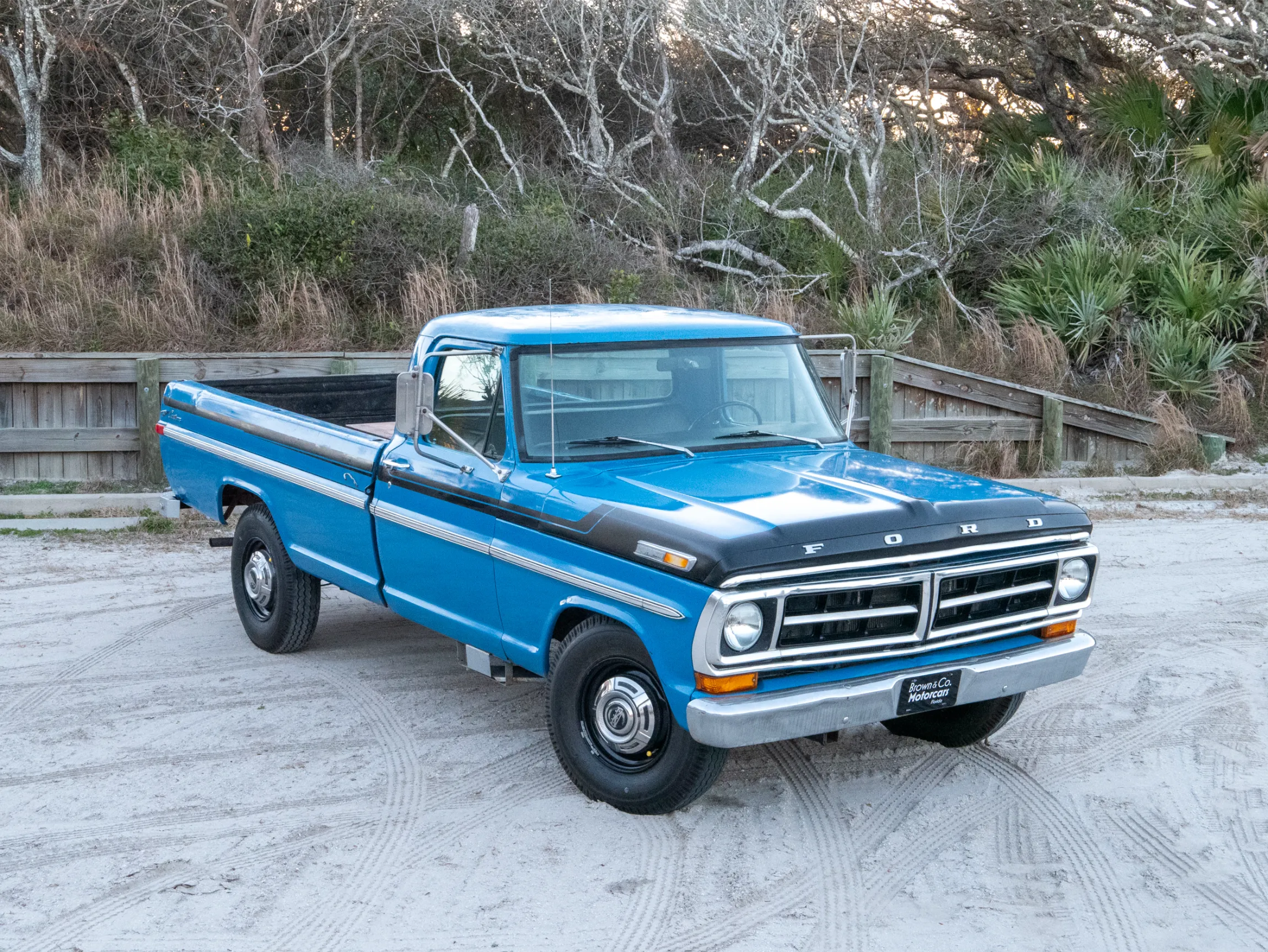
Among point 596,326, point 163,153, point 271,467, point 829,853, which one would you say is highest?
point 163,153

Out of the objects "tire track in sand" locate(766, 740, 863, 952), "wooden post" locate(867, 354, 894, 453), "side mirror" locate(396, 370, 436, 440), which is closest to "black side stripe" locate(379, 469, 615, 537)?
"side mirror" locate(396, 370, 436, 440)

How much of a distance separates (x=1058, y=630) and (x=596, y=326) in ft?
7.76

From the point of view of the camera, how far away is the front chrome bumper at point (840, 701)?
4469 mm

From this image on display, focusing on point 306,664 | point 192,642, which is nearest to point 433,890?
point 306,664

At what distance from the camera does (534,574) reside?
5258 mm

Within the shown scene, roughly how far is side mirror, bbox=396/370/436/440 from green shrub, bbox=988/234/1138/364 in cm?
1094

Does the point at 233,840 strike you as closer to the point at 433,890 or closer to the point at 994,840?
the point at 433,890

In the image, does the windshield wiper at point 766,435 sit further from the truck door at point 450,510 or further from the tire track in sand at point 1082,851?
the tire track in sand at point 1082,851

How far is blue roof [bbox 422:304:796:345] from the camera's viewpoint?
575 cm

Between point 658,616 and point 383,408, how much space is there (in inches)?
176

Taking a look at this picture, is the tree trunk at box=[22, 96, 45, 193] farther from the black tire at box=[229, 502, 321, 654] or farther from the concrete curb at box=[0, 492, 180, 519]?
the black tire at box=[229, 502, 321, 654]

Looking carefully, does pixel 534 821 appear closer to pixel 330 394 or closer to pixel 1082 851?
pixel 1082 851

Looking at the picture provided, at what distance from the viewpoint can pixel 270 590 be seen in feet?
23.7

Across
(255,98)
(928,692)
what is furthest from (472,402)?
(255,98)
